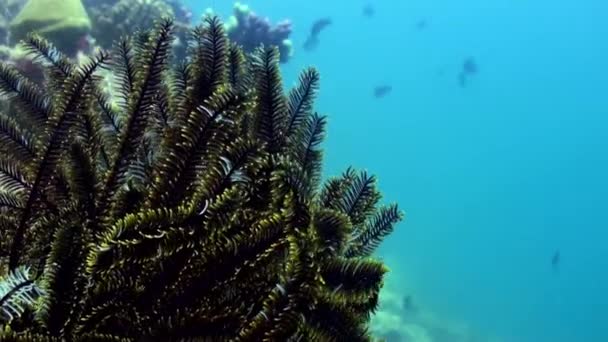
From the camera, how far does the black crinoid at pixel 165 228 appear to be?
195 centimetres

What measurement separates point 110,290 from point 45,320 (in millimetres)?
237

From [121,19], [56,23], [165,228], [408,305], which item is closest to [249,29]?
[121,19]

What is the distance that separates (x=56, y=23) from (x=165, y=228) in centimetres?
727

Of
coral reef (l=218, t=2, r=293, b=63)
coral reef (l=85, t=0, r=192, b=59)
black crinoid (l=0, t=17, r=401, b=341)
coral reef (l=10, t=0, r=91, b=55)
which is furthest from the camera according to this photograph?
coral reef (l=218, t=2, r=293, b=63)

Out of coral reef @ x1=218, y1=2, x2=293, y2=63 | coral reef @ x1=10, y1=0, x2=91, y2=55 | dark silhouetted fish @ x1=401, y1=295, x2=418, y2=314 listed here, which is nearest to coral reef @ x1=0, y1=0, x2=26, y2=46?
coral reef @ x1=10, y1=0, x2=91, y2=55

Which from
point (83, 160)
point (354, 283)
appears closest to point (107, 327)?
point (83, 160)

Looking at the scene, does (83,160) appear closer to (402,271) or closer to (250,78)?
(250,78)

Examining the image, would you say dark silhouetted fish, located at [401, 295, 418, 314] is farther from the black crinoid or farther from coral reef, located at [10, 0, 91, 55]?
the black crinoid

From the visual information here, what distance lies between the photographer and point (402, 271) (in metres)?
37.5

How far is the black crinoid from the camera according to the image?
76.6 inches

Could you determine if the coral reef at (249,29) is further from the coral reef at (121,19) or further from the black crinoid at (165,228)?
the black crinoid at (165,228)

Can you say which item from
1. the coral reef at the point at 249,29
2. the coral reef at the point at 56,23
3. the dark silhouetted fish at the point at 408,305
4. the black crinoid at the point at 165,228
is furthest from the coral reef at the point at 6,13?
the dark silhouetted fish at the point at 408,305

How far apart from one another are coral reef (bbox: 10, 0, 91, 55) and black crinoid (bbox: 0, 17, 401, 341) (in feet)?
19.4

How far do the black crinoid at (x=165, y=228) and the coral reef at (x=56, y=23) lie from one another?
5.92m
